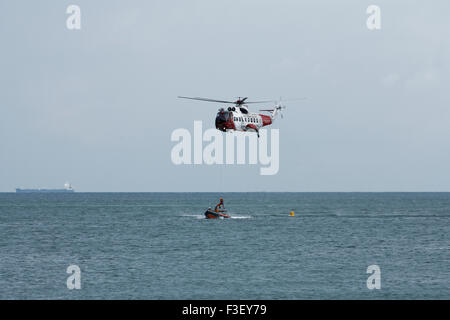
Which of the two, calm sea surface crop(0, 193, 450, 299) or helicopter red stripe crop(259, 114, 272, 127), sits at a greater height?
helicopter red stripe crop(259, 114, 272, 127)

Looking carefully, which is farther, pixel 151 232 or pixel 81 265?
pixel 151 232

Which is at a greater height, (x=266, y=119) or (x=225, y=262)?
(x=266, y=119)

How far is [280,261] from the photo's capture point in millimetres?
54250

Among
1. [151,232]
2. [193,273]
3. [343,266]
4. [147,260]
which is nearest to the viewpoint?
[193,273]

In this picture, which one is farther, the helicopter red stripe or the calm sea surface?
the helicopter red stripe

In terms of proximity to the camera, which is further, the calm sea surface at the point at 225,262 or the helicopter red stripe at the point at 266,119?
the helicopter red stripe at the point at 266,119

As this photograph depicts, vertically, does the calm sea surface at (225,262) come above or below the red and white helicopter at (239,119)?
below

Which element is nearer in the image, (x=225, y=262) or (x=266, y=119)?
(x=225, y=262)

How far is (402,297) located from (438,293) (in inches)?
107

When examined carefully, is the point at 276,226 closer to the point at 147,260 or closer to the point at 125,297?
the point at 147,260

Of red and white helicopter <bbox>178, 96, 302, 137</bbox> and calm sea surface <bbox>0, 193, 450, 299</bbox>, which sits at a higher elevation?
red and white helicopter <bbox>178, 96, 302, 137</bbox>

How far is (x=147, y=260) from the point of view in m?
55.1

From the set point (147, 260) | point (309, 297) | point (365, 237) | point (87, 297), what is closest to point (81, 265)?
point (147, 260)
